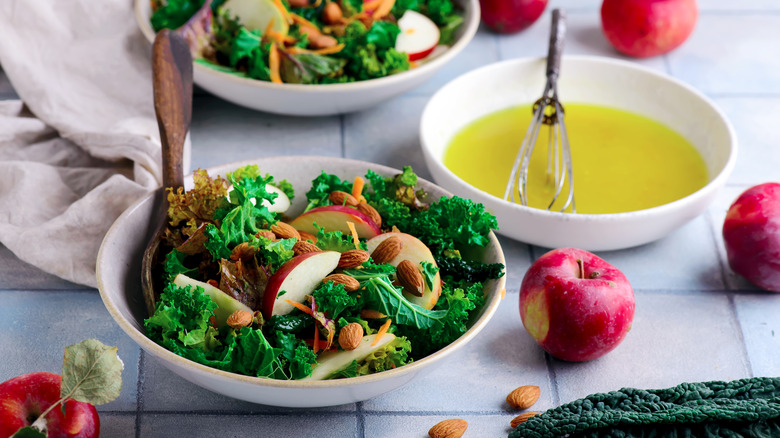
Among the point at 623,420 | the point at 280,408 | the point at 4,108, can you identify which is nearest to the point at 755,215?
the point at 623,420

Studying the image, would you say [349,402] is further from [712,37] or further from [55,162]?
[712,37]

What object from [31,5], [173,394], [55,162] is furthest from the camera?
[31,5]

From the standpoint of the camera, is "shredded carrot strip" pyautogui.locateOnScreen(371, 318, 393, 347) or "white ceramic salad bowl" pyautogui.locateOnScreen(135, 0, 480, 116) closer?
"shredded carrot strip" pyautogui.locateOnScreen(371, 318, 393, 347)

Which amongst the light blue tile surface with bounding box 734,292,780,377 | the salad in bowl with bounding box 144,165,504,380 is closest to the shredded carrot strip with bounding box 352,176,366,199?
the salad in bowl with bounding box 144,165,504,380

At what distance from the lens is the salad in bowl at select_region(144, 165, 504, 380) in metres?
0.98

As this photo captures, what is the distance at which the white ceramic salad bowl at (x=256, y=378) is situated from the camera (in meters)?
0.95

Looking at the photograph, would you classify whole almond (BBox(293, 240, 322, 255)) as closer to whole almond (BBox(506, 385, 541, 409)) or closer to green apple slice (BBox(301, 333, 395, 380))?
green apple slice (BBox(301, 333, 395, 380))

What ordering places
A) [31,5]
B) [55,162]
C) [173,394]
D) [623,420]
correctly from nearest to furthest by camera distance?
[623,420], [173,394], [55,162], [31,5]

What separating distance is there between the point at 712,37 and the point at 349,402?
1493 millimetres

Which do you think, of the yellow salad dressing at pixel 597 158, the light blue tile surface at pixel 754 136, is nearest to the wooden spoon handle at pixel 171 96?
the yellow salad dressing at pixel 597 158

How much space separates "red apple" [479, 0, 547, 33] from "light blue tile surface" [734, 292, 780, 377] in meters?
0.91

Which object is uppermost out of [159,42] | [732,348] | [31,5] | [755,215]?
[159,42]

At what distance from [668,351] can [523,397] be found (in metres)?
0.27

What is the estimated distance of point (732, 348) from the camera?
1256 millimetres
